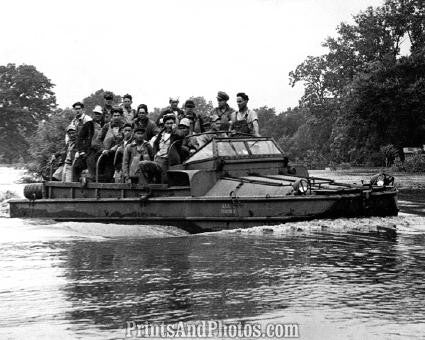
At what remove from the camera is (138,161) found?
15.1 metres

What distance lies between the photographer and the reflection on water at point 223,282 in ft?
23.1

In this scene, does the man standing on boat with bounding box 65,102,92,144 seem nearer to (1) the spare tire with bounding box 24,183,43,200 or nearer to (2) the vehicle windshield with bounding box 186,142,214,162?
(1) the spare tire with bounding box 24,183,43,200

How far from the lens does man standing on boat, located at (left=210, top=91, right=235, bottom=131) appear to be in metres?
16.5

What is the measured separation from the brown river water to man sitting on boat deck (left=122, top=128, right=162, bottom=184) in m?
1.17

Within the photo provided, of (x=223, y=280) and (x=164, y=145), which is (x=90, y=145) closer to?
(x=164, y=145)

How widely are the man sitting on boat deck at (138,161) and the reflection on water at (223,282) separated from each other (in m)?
2.30

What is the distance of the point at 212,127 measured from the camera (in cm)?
1667

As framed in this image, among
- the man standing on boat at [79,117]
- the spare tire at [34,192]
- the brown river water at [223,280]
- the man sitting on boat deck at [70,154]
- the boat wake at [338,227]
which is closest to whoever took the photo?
the brown river water at [223,280]

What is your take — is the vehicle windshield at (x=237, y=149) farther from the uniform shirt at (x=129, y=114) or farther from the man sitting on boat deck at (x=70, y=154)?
the man sitting on boat deck at (x=70, y=154)

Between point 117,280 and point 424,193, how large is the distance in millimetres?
17085

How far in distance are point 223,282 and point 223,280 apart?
13cm

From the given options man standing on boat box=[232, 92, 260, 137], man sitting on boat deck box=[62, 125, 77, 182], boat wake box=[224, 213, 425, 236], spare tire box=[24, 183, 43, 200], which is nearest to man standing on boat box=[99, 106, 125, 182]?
man sitting on boat deck box=[62, 125, 77, 182]

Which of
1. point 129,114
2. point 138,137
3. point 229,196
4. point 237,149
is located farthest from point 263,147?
point 129,114

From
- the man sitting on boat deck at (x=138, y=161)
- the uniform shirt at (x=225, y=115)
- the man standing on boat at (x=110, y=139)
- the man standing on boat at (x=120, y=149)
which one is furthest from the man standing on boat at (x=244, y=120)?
the man standing on boat at (x=110, y=139)
